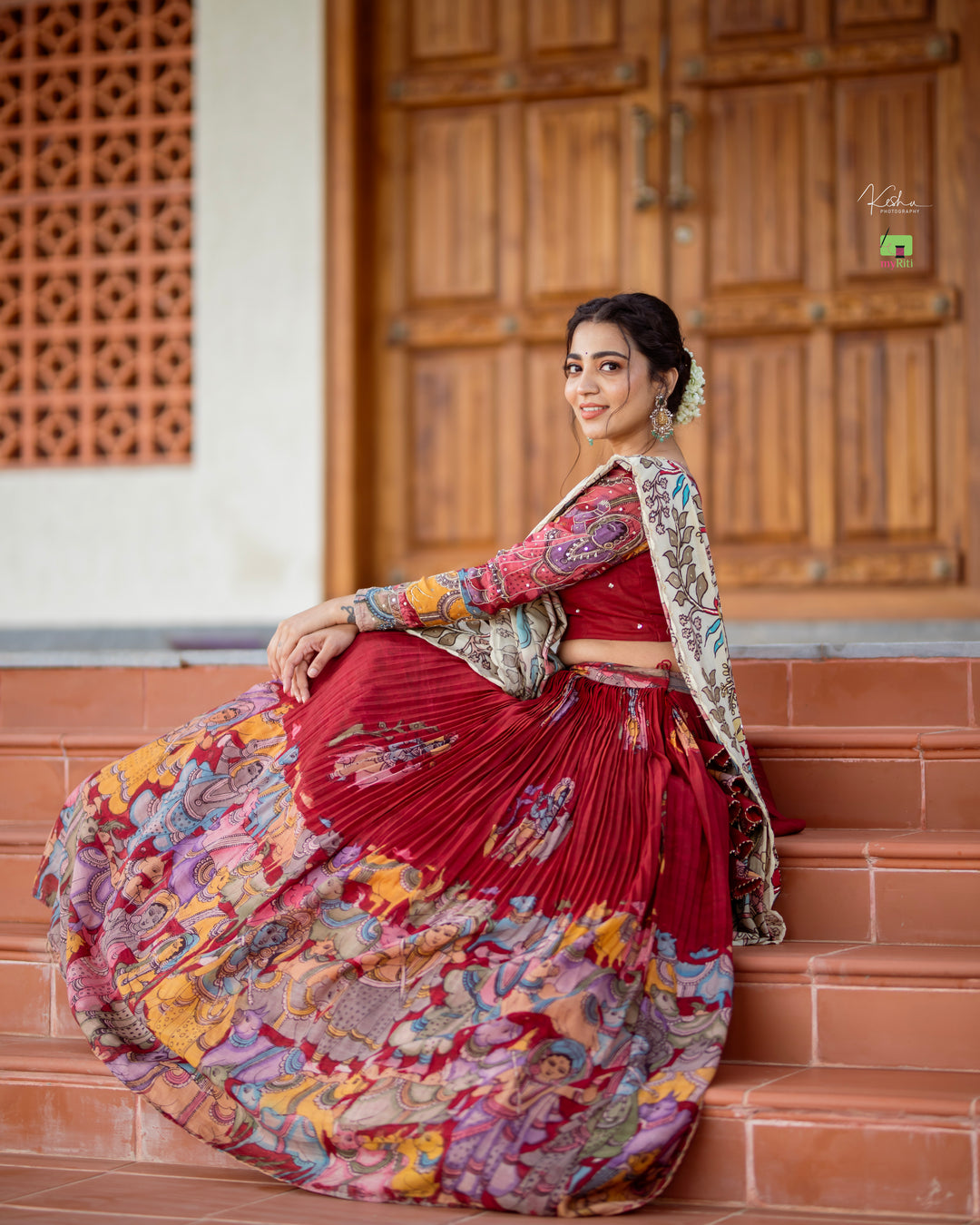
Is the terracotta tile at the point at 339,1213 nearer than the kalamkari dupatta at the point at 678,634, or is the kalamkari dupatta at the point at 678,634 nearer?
the terracotta tile at the point at 339,1213

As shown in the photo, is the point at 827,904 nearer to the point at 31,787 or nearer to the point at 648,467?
the point at 648,467

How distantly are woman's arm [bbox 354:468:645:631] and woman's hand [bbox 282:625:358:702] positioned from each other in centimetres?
7

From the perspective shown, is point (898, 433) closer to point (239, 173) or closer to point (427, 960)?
point (239, 173)

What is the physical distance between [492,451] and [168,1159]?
2997 mm

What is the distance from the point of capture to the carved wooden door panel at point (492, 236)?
15.1 feet

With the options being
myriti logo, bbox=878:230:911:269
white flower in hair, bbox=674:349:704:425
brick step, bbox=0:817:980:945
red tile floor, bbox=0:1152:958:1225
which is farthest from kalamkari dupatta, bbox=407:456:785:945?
myriti logo, bbox=878:230:911:269

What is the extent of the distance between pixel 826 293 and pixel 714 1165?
3.21 m

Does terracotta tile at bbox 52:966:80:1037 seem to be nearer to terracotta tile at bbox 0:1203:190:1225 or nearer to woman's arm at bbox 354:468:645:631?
terracotta tile at bbox 0:1203:190:1225

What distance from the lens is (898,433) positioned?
4414 millimetres

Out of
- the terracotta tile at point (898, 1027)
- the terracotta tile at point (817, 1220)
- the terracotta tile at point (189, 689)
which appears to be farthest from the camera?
the terracotta tile at point (189, 689)

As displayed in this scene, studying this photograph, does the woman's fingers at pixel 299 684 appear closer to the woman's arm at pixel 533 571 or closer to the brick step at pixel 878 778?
the woman's arm at pixel 533 571

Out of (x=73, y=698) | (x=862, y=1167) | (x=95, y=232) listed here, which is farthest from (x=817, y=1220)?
(x=95, y=232)

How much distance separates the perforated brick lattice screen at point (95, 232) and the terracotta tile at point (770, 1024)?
3.26 meters

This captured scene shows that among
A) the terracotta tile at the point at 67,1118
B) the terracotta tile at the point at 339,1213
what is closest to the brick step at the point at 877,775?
the terracotta tile at the point at 339,1213
